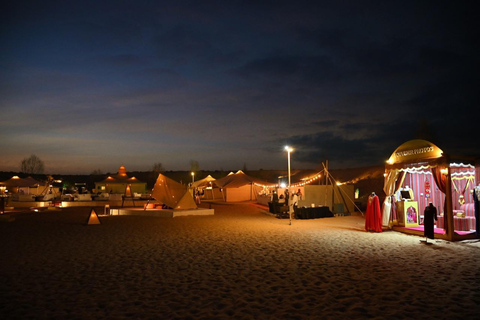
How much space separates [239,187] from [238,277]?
2699 cm

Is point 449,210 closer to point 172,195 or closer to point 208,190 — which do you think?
point 172,195

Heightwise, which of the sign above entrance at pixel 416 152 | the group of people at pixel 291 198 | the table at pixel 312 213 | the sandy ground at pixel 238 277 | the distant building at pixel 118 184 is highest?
the sign above entrance at pixel 416 152

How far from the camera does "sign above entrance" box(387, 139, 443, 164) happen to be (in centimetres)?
1268

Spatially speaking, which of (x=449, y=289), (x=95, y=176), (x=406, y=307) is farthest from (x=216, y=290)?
(x=95, y=176)

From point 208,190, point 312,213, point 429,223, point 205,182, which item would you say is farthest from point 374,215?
point 205,182

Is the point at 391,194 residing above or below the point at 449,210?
above

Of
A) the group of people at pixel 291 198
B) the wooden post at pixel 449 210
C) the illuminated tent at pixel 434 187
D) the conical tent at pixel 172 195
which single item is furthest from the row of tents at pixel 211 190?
the wooden post at pixel 449 210

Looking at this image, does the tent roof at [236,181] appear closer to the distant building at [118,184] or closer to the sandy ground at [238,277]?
the distant building at [118,184]

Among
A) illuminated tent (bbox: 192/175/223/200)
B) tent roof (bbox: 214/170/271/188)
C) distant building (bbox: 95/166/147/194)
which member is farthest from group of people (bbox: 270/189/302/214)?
distant building (bbox: 95/166/147/194)

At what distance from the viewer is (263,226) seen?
51.2 ft

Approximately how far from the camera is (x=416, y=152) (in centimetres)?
1338

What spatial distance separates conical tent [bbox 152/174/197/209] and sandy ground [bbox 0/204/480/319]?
28.5 ft

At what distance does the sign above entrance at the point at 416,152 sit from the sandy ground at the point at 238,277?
3.00 metres

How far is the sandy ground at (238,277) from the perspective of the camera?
17.3ft
